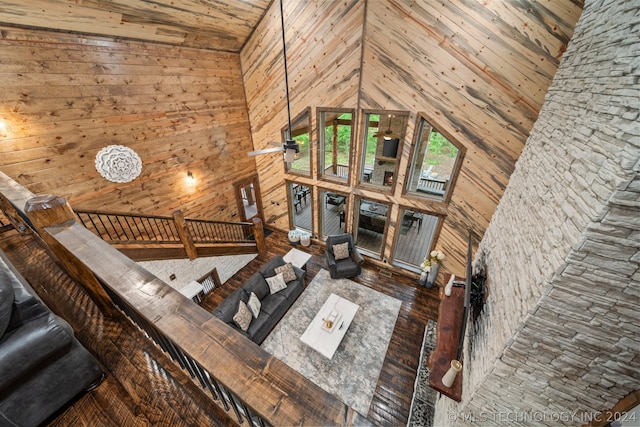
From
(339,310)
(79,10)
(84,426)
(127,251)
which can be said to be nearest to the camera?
(84,426)

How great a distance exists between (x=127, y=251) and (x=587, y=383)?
18.6 ft

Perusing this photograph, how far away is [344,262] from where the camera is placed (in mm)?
5988

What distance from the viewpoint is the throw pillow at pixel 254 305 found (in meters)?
4.68

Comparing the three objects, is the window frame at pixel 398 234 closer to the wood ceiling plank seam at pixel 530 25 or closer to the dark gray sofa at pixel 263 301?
the dark gray sofa at pixel 263 301

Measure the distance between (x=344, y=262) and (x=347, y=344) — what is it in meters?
1.95

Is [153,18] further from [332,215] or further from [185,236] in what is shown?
[332,215]

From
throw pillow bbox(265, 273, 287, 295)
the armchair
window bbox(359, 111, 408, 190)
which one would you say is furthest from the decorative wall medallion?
window bbox(359, 111, 408, 190)

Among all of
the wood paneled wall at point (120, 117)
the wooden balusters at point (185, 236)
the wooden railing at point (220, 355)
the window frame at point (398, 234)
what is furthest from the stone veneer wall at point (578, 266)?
the wood paneled wall at point (120, 117)

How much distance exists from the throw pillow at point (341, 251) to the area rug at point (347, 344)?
0.65m

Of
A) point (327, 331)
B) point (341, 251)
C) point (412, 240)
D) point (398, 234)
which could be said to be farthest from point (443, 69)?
point (327, 331)

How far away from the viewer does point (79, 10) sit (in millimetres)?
3414

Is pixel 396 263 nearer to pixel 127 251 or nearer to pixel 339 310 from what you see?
pixel 339 310

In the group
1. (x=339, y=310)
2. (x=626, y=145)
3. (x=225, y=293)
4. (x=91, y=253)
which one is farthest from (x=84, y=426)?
(x=225, y=293)

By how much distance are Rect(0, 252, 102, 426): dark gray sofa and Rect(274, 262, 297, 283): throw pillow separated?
4.20 m
